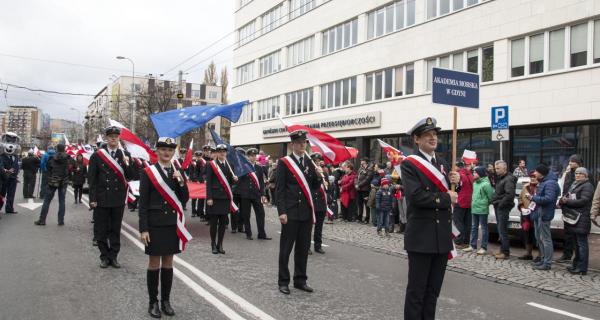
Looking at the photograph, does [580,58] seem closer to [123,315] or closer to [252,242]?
[252,242]

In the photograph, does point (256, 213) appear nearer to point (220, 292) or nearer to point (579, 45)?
point (220, 292)

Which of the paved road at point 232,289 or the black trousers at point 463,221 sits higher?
the black trousers at point 463,221

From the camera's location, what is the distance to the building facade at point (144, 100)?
48.4m

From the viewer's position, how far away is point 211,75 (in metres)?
89.4

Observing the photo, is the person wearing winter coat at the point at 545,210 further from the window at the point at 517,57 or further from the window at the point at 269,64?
the window at the point at 269,64

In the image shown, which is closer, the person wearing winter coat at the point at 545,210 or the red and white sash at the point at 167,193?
the red and white sash at the point at 167,193

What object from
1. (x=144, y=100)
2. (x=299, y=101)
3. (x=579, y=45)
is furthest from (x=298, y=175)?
(x=144, y=100)

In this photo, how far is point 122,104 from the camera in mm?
80000

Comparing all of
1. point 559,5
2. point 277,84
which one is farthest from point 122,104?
point 559,5

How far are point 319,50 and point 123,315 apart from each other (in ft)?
95.0

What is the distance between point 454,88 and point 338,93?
21.9m

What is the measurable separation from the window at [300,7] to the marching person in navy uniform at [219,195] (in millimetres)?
25550

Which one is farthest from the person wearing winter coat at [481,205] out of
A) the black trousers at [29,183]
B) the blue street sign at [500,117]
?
the black trousers at [29,183]

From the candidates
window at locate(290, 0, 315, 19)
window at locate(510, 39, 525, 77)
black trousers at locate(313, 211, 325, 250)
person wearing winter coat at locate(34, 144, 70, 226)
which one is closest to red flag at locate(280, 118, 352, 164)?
black trousers at locate(313, 211, 325, 250)
